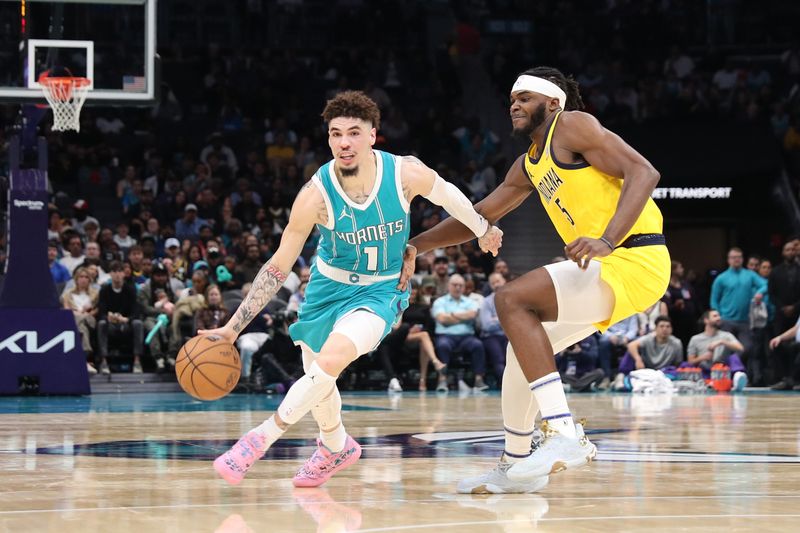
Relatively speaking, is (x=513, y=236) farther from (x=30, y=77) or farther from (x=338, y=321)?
(x=338, y=321)

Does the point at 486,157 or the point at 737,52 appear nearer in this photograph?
the point at 486,157

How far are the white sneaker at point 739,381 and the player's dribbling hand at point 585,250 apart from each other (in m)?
11.3

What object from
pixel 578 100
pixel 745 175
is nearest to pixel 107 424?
pixel 578 100

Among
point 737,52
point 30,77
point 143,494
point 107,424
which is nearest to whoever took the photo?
point 143,494

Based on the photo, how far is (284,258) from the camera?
598 cm

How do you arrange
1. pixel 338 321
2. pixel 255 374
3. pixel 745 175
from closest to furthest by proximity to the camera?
pixel 338 321, pixel 255 374, pixel 745 175

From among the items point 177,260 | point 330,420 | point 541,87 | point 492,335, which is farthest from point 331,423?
point 177,260

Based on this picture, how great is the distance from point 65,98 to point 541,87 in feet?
26.6

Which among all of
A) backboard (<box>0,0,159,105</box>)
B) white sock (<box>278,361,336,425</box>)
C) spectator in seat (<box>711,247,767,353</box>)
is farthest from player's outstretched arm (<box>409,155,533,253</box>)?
spectator in seat (<box>711,247,767,353</box>)

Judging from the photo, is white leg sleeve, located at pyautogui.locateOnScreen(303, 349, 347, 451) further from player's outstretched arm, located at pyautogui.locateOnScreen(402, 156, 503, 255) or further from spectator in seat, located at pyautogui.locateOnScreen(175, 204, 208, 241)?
spectator in seat, located at pyautogui.locateOnScreen(175, 204, 208, 241)

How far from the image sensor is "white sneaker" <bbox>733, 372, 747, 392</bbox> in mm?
15906

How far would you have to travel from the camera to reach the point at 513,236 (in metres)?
22.2

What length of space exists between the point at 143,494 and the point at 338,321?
121 centimetres

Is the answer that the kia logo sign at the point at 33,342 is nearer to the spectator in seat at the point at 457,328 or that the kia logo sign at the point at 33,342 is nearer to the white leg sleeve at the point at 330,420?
the spectator in seat at the point at 457,328
